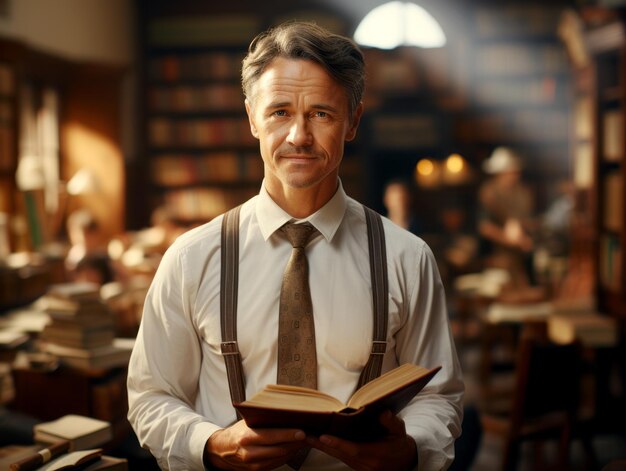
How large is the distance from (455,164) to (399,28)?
185 centimetres

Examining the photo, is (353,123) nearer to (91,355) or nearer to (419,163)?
(91,355)

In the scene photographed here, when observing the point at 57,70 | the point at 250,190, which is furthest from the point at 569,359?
the point at 250,190

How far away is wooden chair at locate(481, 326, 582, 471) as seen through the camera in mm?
3297

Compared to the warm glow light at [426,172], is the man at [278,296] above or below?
below

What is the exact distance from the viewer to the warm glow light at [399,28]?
32.8 feet

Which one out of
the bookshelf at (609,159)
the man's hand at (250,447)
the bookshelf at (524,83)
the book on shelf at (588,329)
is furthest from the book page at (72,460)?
the bookshelf at (524,83)

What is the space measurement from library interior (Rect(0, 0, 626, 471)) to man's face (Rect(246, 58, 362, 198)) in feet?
6.25

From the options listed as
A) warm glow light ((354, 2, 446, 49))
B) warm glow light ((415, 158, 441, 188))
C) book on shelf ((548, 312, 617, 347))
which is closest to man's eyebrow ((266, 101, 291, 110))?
book on shelf ((548, 312, 617, 347))

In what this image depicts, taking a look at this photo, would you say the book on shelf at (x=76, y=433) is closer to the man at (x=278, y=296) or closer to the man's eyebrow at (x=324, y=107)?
the man at (x=278, y=296)

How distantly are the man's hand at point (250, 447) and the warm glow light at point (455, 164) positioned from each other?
836 centimetres

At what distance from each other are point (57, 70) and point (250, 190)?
2.76 m

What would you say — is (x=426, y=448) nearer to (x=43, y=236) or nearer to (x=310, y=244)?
(x=310, y=244)

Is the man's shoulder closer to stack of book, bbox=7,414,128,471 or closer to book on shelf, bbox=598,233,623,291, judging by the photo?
stack of book, bbox=7,414,128,471

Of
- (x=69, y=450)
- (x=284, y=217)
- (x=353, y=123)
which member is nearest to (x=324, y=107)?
(x=353, y=123)
